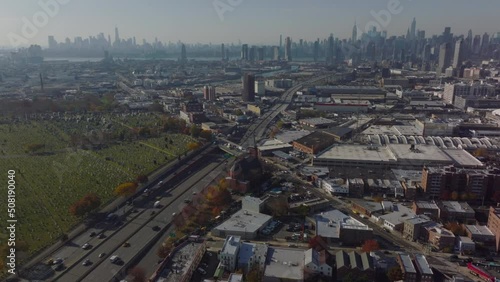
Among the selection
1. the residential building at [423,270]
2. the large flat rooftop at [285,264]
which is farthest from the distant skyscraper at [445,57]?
the large flat rooftop at [285,264]

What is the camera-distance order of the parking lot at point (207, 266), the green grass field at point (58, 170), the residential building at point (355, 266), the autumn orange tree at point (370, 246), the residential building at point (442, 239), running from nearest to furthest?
1. the residential building at point (355, 266)
2. the parking lot at point (207, 266)
3. the autumn orange tree at point (370, 246)
4. the residential building at point (442, 239)
5. the green grass field at point (58, 170)

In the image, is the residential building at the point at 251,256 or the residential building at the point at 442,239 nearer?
the residential building at the point at 251,256

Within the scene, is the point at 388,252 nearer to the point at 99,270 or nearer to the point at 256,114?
the point at 99,270

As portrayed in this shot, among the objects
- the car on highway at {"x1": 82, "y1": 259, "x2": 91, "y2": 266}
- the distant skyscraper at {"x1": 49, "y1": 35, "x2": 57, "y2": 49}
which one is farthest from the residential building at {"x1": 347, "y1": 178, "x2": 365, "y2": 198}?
the distant skyscraper at {"x1": 49, "y1": 35, "x2": 57, "y2": 49}

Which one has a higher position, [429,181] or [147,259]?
[429,181]

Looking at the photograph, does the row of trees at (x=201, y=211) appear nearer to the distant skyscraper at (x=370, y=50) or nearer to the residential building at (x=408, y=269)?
the residential building at (x=408, y=269)

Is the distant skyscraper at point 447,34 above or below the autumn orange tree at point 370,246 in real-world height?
above

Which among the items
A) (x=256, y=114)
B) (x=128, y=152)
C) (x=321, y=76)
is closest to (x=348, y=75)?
(x=321, y=76)
